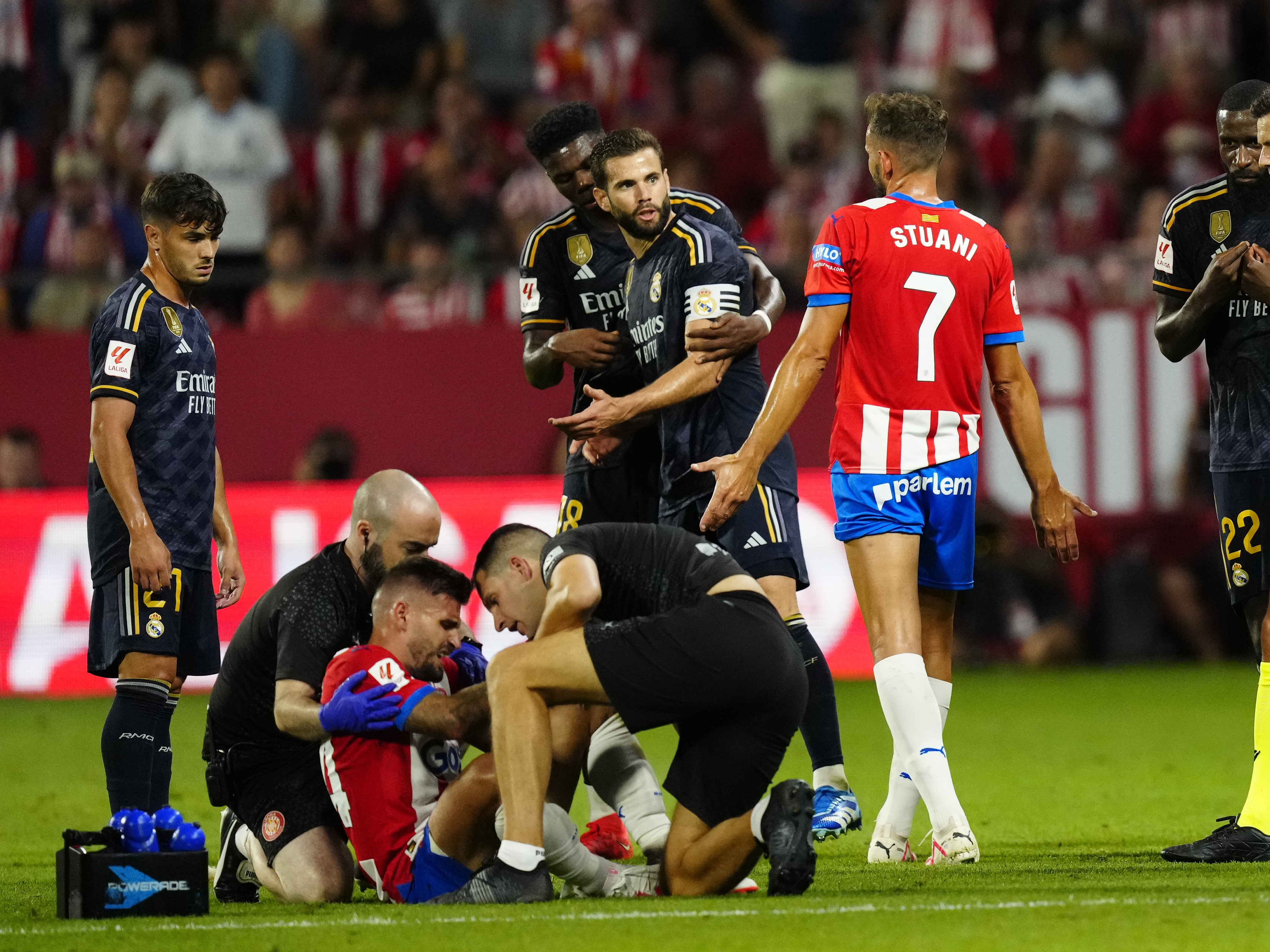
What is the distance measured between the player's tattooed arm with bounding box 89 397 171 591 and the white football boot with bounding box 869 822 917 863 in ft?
8.51

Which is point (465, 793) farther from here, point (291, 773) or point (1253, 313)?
point (1253, 313)

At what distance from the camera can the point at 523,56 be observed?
16.8 metres

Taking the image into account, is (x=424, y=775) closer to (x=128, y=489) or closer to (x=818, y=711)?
(x=128, y=489)

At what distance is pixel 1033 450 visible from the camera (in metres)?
6.51

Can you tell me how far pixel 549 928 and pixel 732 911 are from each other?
564mm

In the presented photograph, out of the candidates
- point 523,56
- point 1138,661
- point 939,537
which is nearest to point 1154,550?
point 1138,661

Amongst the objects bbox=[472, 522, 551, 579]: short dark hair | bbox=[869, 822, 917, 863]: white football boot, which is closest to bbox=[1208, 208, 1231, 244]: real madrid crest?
bbox=[869, 822, 917, 863]: white football boot

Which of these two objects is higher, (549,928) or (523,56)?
(523,56)

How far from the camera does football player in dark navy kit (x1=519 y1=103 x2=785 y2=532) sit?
7375 millimetres

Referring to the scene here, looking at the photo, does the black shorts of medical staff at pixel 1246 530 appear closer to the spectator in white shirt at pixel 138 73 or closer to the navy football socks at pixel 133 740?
the navy football socks at pixel 133 740

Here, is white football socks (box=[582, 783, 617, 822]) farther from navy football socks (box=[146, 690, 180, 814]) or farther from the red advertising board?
the red advertising board

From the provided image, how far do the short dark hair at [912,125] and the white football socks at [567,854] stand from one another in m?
2.54

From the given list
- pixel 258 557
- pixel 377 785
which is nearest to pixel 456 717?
pixel 377 785

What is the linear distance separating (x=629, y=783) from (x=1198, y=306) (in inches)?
101
